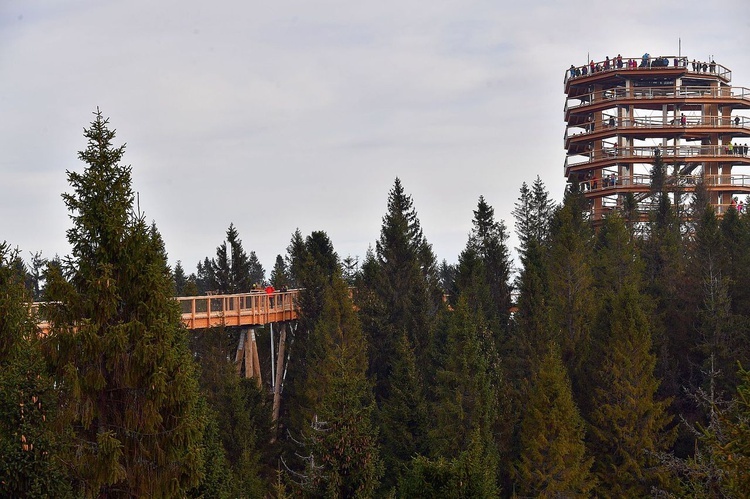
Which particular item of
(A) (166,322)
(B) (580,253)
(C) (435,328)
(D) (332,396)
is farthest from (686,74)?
(A) (166,322)

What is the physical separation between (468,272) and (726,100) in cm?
3578

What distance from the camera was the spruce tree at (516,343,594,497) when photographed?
4003 cm

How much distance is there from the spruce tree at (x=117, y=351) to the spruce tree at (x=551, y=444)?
68.4 ft

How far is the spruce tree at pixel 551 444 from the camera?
131 ft

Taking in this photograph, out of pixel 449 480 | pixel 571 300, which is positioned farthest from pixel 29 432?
pixel 571 300

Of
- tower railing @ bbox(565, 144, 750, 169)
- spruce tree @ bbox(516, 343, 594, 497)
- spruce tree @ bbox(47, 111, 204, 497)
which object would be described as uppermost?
tower railing @ bbox(565, 144, 750, 169)

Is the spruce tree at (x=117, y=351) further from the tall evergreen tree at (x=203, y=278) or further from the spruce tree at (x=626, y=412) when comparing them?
the tall evergreen tree at (x=203, y=278)

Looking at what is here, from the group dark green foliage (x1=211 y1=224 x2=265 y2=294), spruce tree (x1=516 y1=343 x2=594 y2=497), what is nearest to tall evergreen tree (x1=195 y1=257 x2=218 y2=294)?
dark green foliage (x1=211 y1=224 x2=265 y2=294)

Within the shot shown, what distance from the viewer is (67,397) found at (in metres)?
22.4

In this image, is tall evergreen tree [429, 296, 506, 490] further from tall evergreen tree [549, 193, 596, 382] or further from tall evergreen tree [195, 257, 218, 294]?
tall evergreen tree [195, 257, 218, 294]

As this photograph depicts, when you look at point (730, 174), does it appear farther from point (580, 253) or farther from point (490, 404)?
point (490, 404)

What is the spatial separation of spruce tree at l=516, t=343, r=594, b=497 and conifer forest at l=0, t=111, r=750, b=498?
10 centimetres

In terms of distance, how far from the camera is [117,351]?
72.4 feet

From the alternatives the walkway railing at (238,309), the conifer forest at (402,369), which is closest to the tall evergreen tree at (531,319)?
the conifer forest at (402,369)
